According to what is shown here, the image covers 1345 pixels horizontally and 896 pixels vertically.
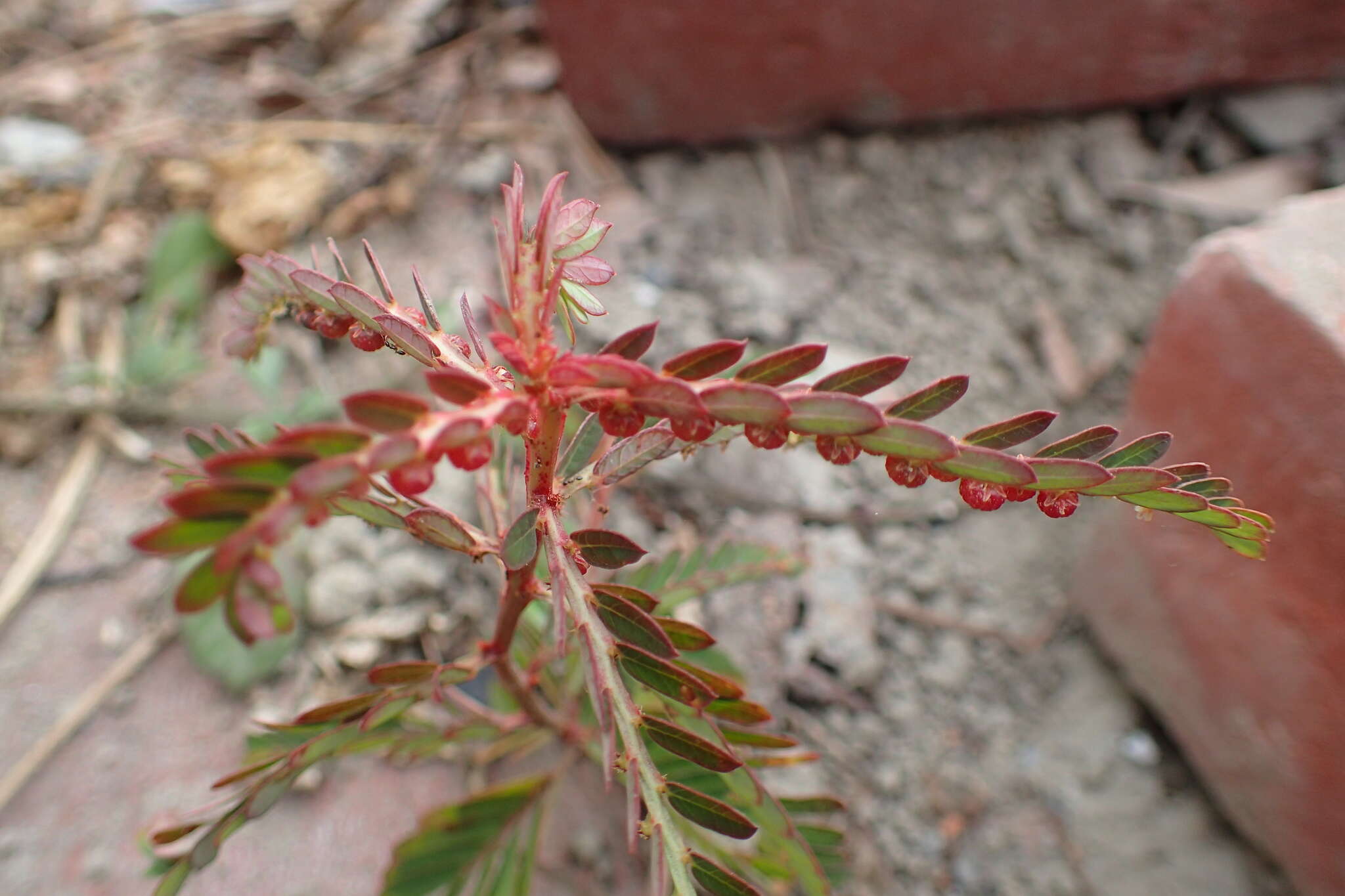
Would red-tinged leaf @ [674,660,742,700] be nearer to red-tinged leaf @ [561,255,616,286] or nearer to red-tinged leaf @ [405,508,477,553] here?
→ red-tinged leaf @ [405,508,477,553]

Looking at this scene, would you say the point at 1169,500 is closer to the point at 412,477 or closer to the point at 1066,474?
the point at 1066,474

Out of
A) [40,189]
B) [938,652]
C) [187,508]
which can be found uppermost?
[187,508]

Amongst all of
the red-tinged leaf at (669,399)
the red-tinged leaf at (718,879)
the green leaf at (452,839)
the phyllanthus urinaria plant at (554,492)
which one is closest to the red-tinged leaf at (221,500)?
the phyllanthus urinaria plant at (554,492)

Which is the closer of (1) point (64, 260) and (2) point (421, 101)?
(1) point (64, 260)

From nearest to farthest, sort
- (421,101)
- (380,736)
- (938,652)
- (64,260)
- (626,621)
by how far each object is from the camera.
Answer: (626,621)
(380,736)
(938,652)
(64,260)
(421,101)

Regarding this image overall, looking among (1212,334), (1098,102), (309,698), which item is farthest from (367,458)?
(1098,102)

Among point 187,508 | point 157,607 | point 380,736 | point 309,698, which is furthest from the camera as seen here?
point 157,607

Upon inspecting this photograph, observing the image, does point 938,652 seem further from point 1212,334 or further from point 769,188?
point 769,188

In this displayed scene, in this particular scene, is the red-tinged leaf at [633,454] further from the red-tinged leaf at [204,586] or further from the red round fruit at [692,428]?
the red-tinged leaf at [204,586]
